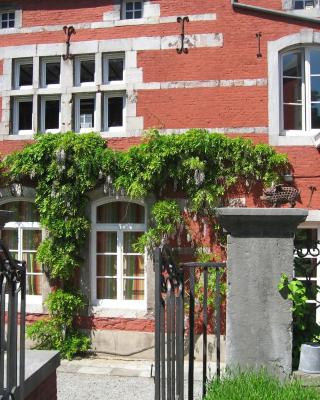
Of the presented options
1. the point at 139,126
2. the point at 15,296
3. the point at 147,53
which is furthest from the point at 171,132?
the point at 15,296

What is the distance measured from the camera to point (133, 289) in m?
8.70

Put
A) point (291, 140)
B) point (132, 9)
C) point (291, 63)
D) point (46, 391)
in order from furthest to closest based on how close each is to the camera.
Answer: point (132, 9) → point (291, 63) → point (291, 140) → point (46, 391)

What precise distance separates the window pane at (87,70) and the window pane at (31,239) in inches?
117

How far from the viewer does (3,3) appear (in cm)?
930

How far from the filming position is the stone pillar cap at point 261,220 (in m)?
3.07

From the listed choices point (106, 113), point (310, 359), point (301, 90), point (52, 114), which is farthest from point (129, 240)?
point (310, 359)

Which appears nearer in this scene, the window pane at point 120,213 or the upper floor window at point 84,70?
the window pane at point 120,213

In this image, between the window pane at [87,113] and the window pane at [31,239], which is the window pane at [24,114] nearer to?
the window pane at [87,113]

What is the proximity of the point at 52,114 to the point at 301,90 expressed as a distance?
4.59 metres

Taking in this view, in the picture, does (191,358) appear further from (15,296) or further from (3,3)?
(3,3)

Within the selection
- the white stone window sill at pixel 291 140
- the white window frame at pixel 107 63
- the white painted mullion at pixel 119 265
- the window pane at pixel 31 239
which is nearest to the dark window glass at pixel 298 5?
the white stone window sill at pixel 291 140

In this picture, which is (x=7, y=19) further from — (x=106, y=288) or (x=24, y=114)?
(x=106, y=288)

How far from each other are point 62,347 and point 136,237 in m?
2.26

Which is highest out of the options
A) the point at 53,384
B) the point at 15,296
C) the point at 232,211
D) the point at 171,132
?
the point at 171,132
